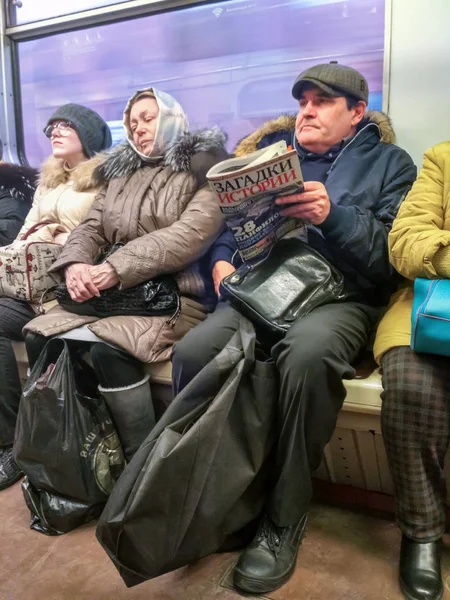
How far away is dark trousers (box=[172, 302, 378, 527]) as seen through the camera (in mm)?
1397

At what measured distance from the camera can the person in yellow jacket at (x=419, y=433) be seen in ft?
4.37

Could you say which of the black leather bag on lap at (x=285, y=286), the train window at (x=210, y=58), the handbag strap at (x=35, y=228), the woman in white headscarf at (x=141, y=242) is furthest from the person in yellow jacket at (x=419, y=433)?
the handbag strap at (x=35, y=228)

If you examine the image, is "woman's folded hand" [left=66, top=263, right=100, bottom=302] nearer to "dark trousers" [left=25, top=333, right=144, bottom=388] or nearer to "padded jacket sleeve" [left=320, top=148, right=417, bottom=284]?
"dark trousers" [left=25, top=333, right=144, bottom=388]

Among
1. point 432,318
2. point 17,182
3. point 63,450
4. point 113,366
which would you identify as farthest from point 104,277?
point 17,182

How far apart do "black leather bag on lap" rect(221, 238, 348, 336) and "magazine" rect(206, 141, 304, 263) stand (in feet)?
0.19

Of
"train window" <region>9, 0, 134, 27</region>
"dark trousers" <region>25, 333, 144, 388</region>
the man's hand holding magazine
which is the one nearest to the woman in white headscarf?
"dark trousers" <region>25, 333, 144, 388</region>

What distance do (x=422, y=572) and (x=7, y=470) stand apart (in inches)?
64.1

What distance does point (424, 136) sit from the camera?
2.20 m

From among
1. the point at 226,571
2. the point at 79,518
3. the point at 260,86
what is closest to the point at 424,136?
the point at 260,86

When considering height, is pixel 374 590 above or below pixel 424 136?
below

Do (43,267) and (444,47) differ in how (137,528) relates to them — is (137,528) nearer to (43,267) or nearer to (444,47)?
(43,267)

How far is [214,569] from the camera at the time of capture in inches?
60.4

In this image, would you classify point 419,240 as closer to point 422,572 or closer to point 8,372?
point 422,572

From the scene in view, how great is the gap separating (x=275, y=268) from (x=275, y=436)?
0.52 m
